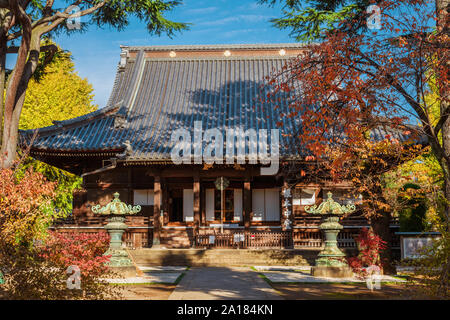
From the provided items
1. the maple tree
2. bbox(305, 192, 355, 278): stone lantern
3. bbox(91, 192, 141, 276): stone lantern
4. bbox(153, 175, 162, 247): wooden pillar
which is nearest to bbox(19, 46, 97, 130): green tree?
bbox(153, 175, 162, 247): wooden pillar

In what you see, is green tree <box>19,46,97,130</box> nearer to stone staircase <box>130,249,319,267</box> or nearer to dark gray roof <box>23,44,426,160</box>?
dark gray roof <box>23,44,426,160</box>

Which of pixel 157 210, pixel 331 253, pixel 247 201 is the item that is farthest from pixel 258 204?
pixel 331 253

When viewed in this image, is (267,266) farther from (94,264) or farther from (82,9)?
(82,9)

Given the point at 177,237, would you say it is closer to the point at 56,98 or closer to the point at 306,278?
the point at 306,278

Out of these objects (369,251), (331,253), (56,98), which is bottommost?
(331,253)

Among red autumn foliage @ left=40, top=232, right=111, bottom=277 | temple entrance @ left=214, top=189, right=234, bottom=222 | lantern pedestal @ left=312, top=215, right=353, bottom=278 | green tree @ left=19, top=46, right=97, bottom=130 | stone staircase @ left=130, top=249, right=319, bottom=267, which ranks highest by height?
green tree @ left=19, top=46, right=97, bottom=130

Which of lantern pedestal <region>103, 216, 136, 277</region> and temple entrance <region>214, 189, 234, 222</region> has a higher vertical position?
temple entrance <region>214, 189, 234, 222</region>

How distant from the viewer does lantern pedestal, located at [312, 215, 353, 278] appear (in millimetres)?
11367

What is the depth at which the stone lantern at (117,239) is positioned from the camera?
36.9 feet

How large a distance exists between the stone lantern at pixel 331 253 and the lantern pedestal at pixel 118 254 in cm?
518

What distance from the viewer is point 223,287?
9.40m

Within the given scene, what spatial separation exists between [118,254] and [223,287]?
3.66m

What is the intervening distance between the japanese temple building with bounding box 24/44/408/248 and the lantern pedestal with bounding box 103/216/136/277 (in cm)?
395
